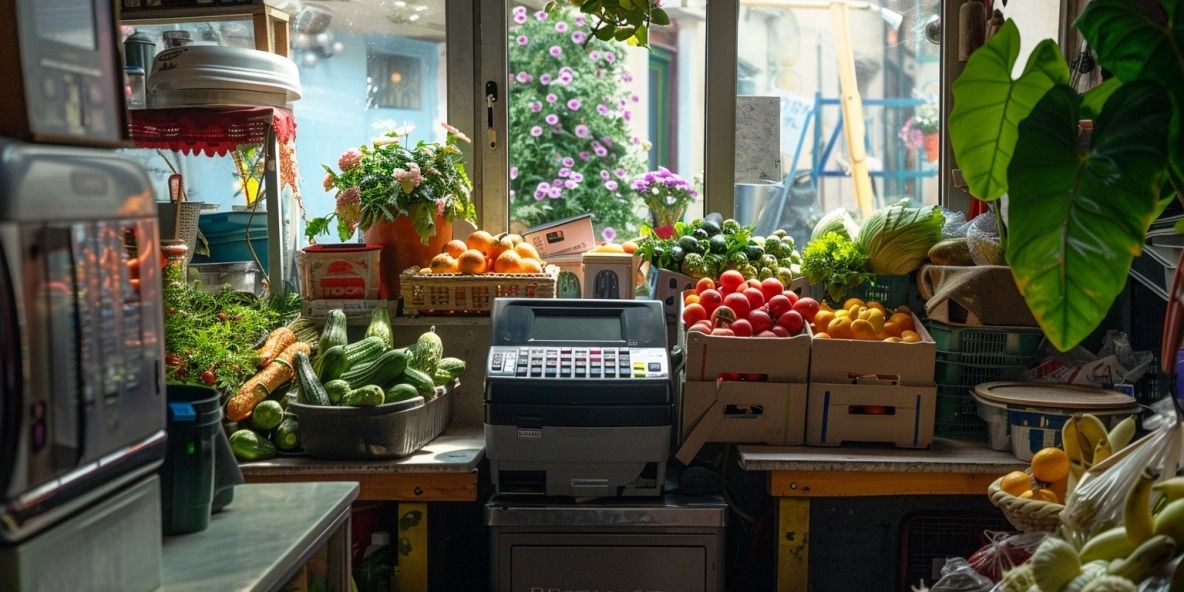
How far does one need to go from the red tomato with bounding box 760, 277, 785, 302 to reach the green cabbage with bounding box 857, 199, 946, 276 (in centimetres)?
36

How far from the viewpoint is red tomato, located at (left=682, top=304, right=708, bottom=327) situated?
3223 mm

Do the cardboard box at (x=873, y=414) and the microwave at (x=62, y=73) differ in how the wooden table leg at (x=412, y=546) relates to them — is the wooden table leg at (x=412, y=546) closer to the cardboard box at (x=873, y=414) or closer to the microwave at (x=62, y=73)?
the cardboard box at (x=873, y=414)

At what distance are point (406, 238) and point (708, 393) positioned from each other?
1.21 m

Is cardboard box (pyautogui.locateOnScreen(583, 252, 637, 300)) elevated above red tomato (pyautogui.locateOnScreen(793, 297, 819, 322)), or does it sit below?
above

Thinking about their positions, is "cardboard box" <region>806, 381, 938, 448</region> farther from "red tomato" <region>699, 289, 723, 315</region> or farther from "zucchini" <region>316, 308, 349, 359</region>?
"zucchini" <region>316, 308, 349, 359</region>

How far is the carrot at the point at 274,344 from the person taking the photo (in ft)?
10.6

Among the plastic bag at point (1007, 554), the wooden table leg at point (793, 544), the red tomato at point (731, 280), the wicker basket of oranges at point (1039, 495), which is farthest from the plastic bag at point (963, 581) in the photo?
the red tomato at point (731, 280)

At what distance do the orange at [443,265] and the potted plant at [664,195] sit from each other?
2.51 feet

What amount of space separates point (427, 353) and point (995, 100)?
6.49ft

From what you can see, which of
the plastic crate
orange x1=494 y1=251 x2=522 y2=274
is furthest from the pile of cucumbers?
the plastic crate

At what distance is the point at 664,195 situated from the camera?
388cm

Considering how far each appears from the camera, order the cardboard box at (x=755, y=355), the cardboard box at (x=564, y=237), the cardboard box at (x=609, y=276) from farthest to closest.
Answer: the cardboard box at (x=564, y=237), the cardboard box at (x=609, y=276), the cardboard box at (x=755, y=355)

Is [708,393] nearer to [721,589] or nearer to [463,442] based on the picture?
[721,589]

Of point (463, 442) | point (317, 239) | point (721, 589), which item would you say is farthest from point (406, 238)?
point (721, 589)
